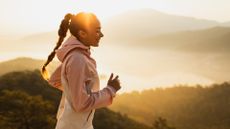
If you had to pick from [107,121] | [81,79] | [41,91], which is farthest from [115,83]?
[41,91]

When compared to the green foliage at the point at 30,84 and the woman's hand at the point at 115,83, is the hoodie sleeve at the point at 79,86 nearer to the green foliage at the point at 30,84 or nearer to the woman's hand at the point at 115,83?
the woman's hand at the point at 115,83

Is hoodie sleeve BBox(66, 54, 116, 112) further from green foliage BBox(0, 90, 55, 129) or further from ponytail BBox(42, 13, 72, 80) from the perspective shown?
green foliage BBox(0, 90, 55, 129)

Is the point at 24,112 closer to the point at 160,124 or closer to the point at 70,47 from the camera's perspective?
the point at 70,47

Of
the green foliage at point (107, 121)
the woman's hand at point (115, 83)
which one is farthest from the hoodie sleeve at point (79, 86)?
the green foliage at point (107, 121)

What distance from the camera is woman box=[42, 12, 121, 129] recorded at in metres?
2.78

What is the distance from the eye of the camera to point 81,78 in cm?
277

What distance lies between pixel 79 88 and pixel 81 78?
0.21 ft

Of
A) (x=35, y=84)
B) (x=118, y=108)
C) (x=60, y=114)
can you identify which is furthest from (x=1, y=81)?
Result: (x=118, y=108)

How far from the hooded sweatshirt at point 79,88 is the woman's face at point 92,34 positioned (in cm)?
4

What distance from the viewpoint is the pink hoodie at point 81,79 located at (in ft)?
9.10

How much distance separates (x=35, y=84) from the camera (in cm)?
9388

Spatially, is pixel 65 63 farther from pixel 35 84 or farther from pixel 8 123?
pixel 35 84

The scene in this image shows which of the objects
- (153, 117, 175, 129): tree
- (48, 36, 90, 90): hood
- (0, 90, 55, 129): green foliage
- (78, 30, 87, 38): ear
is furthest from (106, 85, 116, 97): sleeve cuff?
(153, 117, 175, 129): tree

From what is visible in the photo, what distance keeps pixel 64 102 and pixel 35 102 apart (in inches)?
1456
